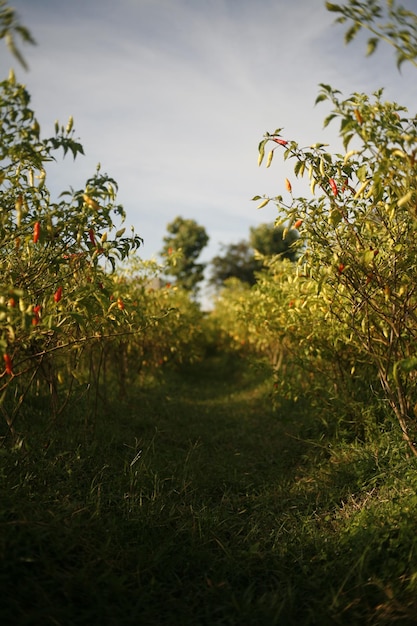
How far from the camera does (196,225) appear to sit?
86.0 ft

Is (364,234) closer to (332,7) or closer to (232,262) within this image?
(332,7)

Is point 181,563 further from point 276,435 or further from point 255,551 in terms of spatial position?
point 276,435

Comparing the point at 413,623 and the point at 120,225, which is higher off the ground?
the point at 120,225

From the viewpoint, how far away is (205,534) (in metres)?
2.86

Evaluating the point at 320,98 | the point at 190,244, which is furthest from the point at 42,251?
the point at 190,244

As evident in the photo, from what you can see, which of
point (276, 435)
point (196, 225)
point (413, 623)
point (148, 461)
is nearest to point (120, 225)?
point (148, 461)

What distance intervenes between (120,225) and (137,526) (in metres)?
2.08

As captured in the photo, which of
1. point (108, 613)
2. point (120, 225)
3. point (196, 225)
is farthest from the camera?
point (196, 225)

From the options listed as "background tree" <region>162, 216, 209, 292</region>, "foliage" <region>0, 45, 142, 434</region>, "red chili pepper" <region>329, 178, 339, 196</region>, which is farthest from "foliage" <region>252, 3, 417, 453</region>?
"background tree" <region>162, 216, 209, 292</region>

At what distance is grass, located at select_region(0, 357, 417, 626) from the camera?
2.11 meters

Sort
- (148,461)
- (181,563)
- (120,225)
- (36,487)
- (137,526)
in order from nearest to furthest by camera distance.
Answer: (181,563)
(137,526)
(36,487)
(120,225)
(148,461)

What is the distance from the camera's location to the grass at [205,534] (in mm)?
2107

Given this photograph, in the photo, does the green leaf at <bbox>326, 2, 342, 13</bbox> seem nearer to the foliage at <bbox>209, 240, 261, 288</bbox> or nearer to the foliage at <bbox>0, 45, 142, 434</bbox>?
the foliage at <bbox>0, 45, 142, 434</bbox>

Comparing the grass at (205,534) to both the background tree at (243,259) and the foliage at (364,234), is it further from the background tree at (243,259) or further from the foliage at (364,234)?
the background tree at (243,259)
